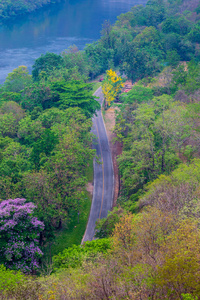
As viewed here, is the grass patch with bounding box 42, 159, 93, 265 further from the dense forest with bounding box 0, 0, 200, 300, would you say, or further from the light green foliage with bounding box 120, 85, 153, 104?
the light green foliage with bounding box 120, 85, 153, 104

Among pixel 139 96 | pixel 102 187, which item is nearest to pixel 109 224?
pixel 102 187

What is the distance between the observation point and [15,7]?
14312cm

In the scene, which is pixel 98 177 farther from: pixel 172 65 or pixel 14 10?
pixel 14 10

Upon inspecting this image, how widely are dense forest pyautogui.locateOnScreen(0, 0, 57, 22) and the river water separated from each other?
315 cm

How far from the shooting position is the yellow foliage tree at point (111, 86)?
215 feet

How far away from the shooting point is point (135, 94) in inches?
2247

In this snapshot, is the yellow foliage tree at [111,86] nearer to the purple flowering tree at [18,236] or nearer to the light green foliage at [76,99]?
the light green foliage at [76,99]

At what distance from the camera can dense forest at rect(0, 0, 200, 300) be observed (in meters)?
16.4

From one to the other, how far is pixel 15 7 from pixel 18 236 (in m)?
145

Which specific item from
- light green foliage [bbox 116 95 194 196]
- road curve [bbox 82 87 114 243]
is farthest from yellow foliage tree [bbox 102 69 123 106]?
light green foliage [bbox 116 95 194 196]

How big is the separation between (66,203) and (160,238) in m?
15.1

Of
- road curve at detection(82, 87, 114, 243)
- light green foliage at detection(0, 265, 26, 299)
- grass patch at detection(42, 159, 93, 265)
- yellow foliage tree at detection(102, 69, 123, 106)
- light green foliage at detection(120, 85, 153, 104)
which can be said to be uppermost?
yellow foliage tree at detection(102, 69, 123, 106)

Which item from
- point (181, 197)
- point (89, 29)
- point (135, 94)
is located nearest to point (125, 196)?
point (181, 197)

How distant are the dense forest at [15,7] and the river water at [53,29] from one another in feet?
10.3
